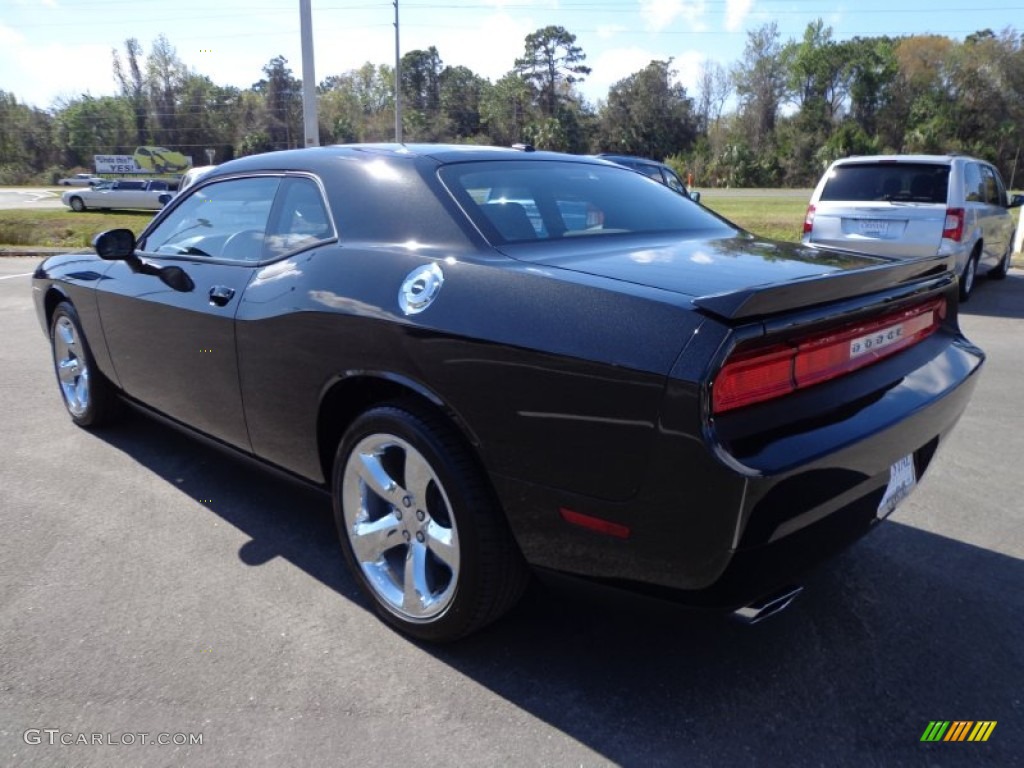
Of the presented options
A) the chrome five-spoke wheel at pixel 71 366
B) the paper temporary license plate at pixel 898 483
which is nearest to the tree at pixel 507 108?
the chrome five-spoke wheel at pixel 71 366

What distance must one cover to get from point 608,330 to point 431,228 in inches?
35.5

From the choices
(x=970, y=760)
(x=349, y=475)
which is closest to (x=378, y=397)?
(x=349, y=475)

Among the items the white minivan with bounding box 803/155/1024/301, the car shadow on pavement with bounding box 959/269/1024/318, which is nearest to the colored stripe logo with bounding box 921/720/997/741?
the white minivan with bounding box 803/155/1024/301

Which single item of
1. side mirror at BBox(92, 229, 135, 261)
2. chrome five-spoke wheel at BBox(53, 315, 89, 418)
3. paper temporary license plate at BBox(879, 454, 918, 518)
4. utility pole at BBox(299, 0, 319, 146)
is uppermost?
utility pole at BBox(299, 0, 319, 146)

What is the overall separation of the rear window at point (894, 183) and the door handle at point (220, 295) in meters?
7.93

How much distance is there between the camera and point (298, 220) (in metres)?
2.98

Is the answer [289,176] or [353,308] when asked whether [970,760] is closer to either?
[353,308]

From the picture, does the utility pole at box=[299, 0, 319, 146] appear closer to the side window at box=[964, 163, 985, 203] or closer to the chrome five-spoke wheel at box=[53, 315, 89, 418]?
the side window at box=[964, 163, 985, 203]

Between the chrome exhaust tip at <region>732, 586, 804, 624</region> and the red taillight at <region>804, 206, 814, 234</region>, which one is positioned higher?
the red taillight at <region>804, 206, 814, 234</region>

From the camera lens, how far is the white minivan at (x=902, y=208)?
848 cm

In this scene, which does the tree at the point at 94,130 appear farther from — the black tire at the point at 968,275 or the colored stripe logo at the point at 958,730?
the colored stripe logo at the point at 958,730

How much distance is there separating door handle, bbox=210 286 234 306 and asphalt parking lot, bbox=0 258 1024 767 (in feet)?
3.32

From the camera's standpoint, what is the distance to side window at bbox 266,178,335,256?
2871 millimetres

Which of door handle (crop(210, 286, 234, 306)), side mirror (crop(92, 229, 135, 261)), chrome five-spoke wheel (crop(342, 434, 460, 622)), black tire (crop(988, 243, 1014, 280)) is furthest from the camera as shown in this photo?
black tire (crop(988, 243, 1014, 280))
